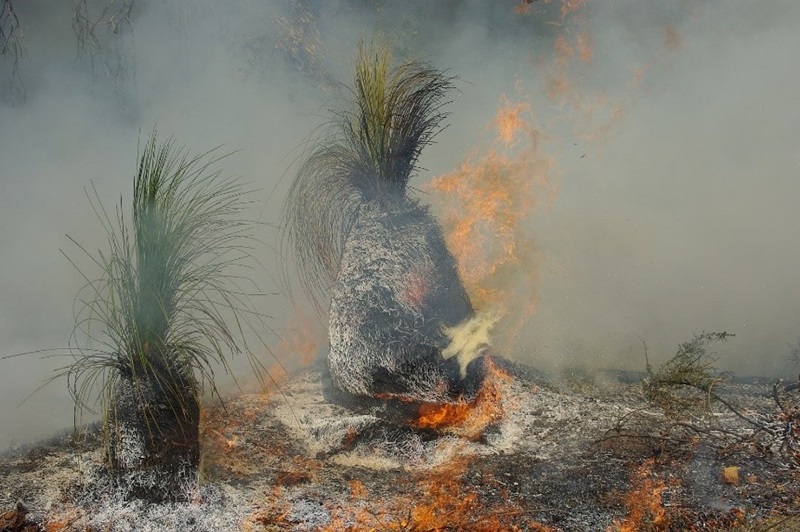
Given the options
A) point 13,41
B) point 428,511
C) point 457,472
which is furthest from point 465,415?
point 13,41

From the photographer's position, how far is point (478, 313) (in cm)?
452

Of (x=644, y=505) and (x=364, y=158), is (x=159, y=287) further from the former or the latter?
(x=644, y=505)

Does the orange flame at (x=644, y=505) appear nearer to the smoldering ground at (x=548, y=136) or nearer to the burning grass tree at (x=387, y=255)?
the burning grass tree at (x=387, y=255)

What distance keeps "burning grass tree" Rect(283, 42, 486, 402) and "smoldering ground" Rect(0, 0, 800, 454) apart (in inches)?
71.9

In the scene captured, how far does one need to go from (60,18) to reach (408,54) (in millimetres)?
4100

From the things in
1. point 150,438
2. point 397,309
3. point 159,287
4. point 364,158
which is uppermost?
point 364,158

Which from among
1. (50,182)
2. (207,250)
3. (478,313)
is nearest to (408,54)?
(50,182)

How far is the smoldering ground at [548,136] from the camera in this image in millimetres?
6504

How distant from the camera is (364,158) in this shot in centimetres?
430

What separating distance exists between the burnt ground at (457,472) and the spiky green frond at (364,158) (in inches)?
45.3

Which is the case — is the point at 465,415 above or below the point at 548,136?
below

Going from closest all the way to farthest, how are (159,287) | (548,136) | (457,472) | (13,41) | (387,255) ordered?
(159,287) → (457,472) → (387,255) → (13,41) → (548,136)

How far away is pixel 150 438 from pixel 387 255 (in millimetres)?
1735

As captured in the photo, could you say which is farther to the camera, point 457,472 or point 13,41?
point 13,41
